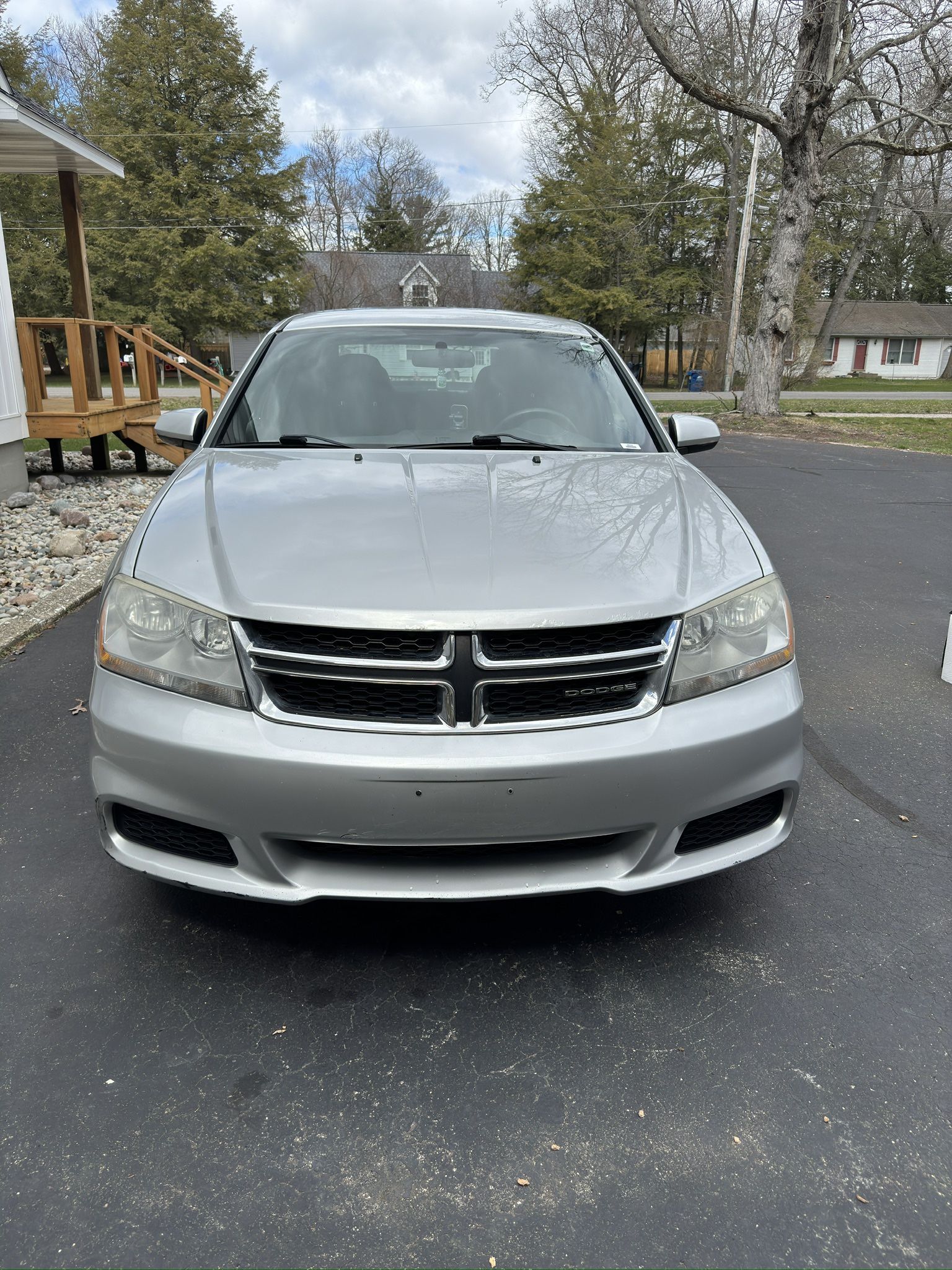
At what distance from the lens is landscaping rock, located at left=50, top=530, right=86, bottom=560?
22.5ft

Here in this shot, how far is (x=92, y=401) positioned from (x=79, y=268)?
2253 millimetres

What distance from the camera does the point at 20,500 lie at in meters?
8.60

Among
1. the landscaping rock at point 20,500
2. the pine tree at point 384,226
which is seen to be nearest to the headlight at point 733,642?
the landscaping rock at point 20,500

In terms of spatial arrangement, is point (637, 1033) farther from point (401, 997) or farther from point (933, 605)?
point (933, 605)

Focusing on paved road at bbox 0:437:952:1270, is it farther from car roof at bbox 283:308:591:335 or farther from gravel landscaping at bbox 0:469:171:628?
gravel landscaping at bbox 0:469:171:628

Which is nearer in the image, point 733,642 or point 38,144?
point 733,642

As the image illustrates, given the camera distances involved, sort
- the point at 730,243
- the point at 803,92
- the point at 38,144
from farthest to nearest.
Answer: the point at 730,243 → the point at 803,92 → the point at 38,144

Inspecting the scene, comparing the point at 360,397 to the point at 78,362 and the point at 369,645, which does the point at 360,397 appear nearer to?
the point at 369,645

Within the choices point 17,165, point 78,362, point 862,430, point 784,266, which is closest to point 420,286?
point 784,266

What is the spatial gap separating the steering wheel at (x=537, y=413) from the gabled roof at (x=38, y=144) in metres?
7.92

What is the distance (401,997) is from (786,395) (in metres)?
35.5

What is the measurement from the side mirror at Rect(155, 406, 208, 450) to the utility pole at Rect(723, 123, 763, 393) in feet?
102

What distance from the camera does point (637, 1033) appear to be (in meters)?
2.14

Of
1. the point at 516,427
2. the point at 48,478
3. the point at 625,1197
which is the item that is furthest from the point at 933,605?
the point at 48,478
